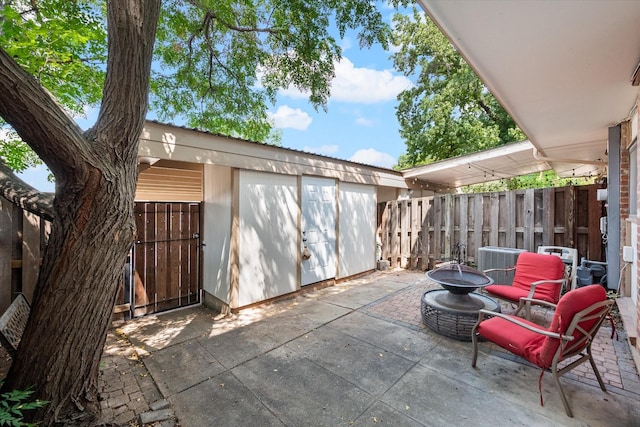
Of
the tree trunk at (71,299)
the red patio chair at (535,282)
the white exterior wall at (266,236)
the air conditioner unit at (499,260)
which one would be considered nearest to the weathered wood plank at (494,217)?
the air conditioner unit at (499,260)

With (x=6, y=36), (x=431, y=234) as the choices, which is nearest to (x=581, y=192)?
(x=431, y=234)

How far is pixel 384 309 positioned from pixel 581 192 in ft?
14.2

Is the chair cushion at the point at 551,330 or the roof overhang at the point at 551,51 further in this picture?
the chair cushion at the point at 551,330

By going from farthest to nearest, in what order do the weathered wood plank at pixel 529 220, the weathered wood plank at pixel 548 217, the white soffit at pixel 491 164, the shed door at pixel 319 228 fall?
1. the white soffit at pixel 491 164
2. the shed door at pixel 319 228
3. the weathered wood plank at pixel 529 220
4. the weathered wood plank at pixel 548 217

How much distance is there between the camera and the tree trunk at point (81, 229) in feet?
6.15

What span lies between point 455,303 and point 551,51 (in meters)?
3.03

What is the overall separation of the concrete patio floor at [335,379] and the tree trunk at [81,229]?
22.5 inches

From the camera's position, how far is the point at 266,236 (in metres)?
4.92

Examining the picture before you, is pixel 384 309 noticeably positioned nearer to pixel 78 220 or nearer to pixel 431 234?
pixel 431 234

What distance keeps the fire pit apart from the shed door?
2.45 metres

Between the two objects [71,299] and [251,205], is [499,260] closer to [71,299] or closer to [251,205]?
[251,205]

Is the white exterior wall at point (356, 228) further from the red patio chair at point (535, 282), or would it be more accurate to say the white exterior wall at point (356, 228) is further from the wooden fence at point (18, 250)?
the wooden fence at point (18, 250)

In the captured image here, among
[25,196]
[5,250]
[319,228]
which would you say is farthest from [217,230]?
[25,196]

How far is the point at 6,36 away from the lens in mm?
3984
